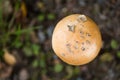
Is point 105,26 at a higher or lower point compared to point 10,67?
higher

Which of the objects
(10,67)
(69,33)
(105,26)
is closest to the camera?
(69,33)

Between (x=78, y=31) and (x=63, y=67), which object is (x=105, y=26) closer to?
(x=63, y=67)

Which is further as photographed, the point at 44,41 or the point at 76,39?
the point at 44,41

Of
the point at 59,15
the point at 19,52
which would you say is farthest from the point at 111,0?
the point at 19,52

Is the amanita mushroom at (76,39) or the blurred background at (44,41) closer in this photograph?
the amanita mushroom at (76,39)

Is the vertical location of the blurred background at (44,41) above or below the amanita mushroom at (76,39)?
below
